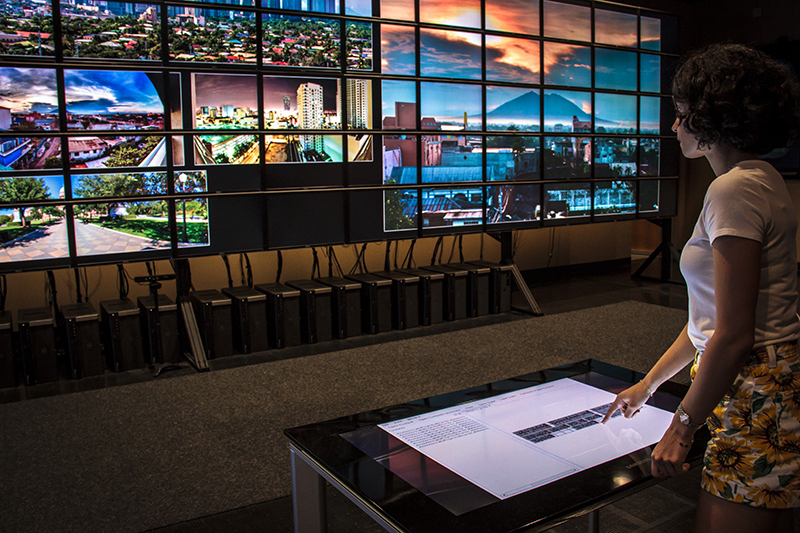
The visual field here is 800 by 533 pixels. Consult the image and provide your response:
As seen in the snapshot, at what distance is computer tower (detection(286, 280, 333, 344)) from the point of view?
3832 millimetres

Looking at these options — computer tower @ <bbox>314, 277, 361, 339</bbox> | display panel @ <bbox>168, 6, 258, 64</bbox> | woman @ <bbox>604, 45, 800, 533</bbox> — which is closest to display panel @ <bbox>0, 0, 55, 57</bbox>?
display panel @ <bbox>168, 6, 258, 64</bbox>

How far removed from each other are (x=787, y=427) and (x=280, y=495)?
57.0 inches

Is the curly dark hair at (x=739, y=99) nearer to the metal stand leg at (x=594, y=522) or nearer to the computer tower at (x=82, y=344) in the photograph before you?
the metal stand leg at (x=594, y=522)

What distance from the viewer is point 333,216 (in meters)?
3.82

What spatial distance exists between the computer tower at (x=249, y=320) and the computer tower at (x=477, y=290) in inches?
59.4

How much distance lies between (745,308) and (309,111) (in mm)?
3144

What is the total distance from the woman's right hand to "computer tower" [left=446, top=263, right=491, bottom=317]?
3.20 m

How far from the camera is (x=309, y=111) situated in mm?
3668

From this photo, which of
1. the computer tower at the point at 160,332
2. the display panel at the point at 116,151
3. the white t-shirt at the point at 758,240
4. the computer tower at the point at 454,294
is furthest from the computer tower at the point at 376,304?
the white t-shirt at the point at 758,240

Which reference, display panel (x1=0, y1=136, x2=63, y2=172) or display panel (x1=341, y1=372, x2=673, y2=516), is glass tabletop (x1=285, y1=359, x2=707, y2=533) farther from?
display panel (x1=0, y1=136, x2=63, y2=172)

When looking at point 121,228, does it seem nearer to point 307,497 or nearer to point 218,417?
point 218,417

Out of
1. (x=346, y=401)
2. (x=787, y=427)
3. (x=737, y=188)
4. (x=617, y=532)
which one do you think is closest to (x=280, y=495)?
(x=346, y=401)

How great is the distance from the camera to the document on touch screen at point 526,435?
1080 mm

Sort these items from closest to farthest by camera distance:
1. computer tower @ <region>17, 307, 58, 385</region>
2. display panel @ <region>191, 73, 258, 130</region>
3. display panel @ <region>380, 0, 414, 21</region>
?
computer tower @ <region>17, 307, 58, 385</region>
display panel @ <region>191, 73, 258, 130</region>
display panel @ <region>380, 0, 414, 21</region>
